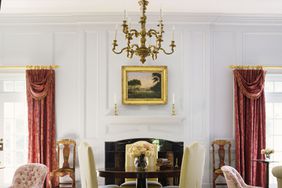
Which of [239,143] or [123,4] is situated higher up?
[123,4]

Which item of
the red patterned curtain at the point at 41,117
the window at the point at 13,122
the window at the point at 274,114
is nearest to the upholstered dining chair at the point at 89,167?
the red patterned curtain at the point at 41,117

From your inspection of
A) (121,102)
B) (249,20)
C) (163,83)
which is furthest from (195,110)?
(249,20)

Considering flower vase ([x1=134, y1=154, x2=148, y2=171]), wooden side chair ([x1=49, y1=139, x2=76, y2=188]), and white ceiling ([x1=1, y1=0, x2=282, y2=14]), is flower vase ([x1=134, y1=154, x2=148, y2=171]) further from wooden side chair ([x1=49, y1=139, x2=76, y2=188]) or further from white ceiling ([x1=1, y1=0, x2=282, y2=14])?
white ceiling ([x1=1, y1=0, x2=282, y2=14])

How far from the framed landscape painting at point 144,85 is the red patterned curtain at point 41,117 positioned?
1321 millimetres

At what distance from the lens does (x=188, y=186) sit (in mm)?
4941

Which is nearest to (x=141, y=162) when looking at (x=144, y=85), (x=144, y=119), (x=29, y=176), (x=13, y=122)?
(x=29, y=176)

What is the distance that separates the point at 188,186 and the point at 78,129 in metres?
2.98

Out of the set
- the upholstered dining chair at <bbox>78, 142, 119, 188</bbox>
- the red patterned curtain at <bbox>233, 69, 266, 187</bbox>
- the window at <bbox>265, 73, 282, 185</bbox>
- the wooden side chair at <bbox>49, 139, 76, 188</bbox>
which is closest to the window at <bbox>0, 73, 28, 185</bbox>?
the wooden side chair at <bbox>49, 139, 76, 188</bbox>

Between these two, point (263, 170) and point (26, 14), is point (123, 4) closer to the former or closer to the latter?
point (26, 14)

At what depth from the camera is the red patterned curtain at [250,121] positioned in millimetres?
7320

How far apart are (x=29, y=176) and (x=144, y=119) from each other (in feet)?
7.72

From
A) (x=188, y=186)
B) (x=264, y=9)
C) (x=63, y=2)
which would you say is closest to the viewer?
(x=188, y=186)

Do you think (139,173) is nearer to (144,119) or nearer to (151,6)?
(144,119)

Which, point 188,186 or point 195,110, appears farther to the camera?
point 195,110
